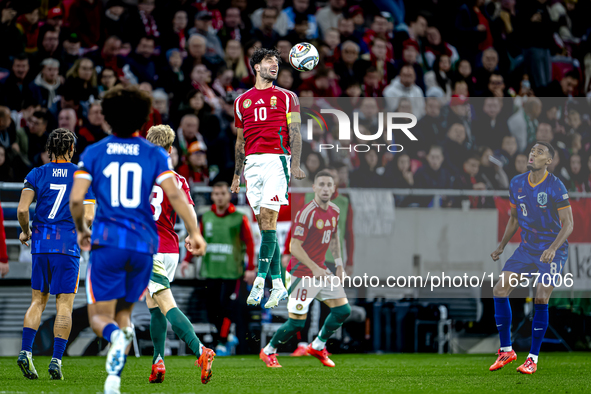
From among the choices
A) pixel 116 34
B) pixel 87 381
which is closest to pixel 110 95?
pixel 87 381

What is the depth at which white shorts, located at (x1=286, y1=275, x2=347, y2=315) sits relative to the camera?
30.2 feet

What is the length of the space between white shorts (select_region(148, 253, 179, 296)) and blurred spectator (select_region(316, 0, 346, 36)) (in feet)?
29.9

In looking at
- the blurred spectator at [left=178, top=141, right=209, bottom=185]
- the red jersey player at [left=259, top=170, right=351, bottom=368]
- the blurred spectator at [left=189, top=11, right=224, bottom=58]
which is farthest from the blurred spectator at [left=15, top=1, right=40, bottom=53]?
the red jersey player at [left=259, top=170, right=351, bottom=368]

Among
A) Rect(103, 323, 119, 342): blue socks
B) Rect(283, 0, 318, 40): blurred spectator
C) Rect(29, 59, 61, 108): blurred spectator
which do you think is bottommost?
Rect(103, 323, 119, 342): blue socks

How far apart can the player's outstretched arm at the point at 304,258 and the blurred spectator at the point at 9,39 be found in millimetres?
6400

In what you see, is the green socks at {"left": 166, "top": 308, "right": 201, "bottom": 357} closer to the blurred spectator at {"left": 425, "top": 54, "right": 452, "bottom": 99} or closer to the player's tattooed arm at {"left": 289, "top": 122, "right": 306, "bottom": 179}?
the player's tattooed arm at {"left": 289, "top": 122, "right": 306, "bottom": 179}

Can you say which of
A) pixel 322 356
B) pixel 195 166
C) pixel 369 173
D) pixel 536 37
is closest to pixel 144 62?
pixel 195 166

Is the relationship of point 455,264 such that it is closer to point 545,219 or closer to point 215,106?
point 545,219

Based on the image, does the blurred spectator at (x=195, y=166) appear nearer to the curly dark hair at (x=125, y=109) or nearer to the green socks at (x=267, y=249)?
the green socks at (x=267, y=249)

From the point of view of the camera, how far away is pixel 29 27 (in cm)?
1285

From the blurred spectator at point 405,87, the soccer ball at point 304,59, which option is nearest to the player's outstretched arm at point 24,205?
the soccer ball at point 304,59

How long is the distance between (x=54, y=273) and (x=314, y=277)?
3.24 meters

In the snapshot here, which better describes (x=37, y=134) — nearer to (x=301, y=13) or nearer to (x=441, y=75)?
(x=301, y=13)

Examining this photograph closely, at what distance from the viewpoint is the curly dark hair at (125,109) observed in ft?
16.6
